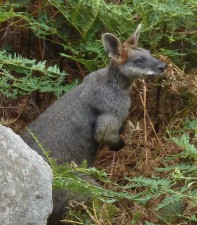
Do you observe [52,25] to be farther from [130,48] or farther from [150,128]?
[150,128]

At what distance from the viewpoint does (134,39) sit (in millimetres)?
6711

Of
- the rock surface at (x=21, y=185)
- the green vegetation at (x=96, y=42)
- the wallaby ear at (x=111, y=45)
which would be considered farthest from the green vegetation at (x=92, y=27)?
the rock surface at (x=21, y=185)

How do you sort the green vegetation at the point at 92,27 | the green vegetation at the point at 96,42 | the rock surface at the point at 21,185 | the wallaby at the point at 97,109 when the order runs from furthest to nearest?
1. the green vegetation at the point at 92,27
2. the green vegetation at the point at 96,42
3. the wallaby at the point at 97,109
4. the rock surface at the point at 21,185

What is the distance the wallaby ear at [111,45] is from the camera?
6496 mm

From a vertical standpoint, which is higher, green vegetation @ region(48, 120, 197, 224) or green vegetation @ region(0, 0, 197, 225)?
green vegetation @ region(0, 0, 197, 225)

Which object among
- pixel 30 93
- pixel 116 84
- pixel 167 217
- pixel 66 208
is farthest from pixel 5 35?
pixel 167 217

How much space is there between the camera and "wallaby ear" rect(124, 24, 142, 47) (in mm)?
6672

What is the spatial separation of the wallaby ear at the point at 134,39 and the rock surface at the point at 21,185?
2.49 metres

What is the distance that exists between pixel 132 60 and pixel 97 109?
588mm

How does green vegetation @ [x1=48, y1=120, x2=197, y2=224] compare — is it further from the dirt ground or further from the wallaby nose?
the wallaby nose

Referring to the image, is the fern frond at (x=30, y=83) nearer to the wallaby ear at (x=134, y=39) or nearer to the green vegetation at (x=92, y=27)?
the green vegetation at (x=92, y=27)

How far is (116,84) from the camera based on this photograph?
6.70 m

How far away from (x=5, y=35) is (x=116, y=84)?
1.59 meters

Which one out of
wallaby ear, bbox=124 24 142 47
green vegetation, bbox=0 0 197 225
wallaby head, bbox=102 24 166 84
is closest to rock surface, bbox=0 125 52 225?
green vegetation, bbox=0 0 197 225
